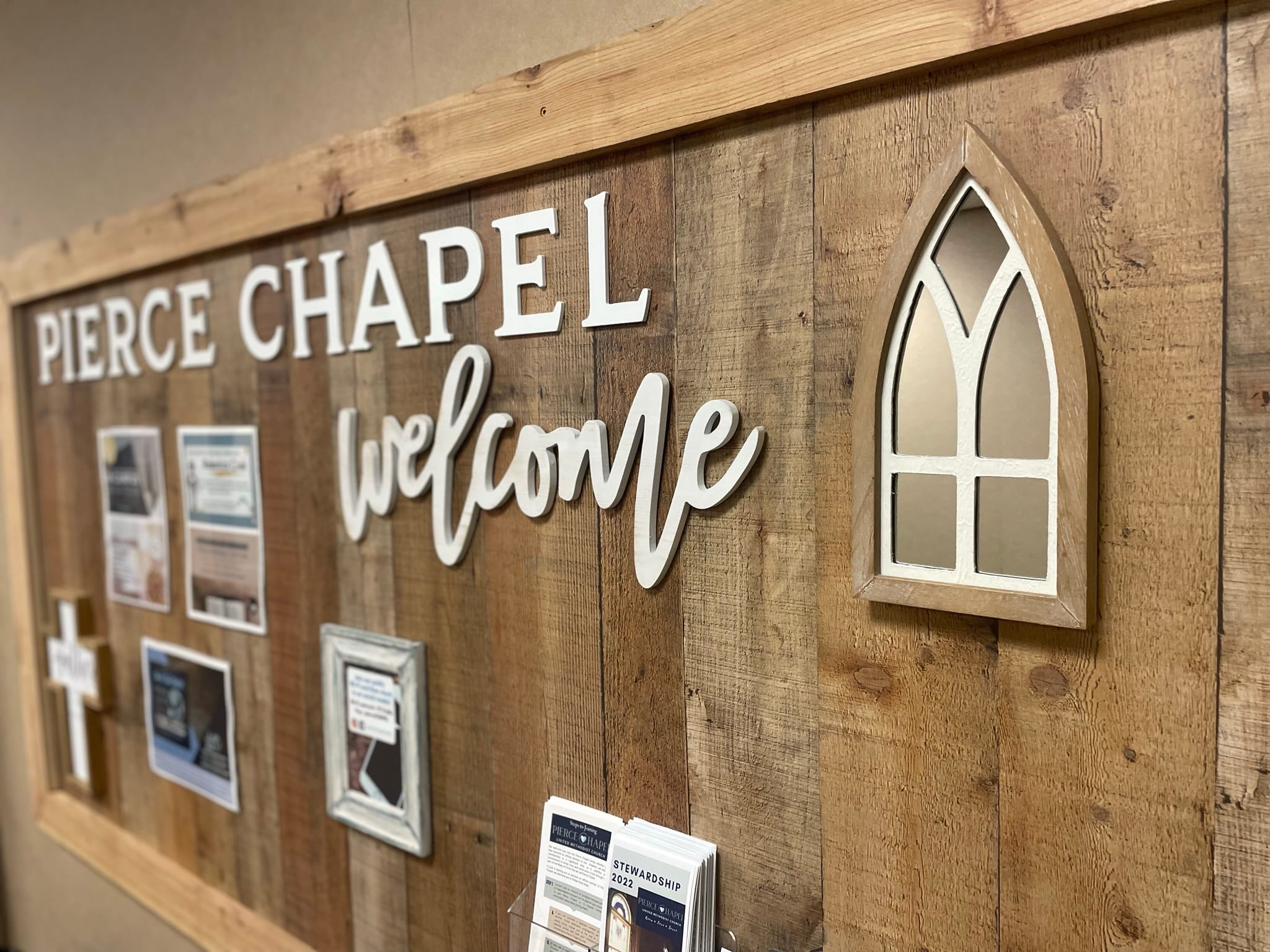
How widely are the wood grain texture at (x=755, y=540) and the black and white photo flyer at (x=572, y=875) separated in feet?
0.43

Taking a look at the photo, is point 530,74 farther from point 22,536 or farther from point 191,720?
point 22,536

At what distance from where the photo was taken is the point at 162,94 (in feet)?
4.97

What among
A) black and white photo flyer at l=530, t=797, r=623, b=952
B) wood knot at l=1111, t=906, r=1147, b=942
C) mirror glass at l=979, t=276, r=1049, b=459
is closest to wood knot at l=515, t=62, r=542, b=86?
mirror glass at l=979, t=276, r=1049, b=459

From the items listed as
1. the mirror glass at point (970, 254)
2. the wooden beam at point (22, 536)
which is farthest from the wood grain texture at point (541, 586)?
the wooden beam at point (22, 536)

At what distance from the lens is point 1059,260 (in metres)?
0.62

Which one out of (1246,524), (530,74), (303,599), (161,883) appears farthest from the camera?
(161,883)

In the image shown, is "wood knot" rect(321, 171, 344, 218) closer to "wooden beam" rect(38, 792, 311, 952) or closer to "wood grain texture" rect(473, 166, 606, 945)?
"wood grain texture" rect(473, 166, 606, 945)

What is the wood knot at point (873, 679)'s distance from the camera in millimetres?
741

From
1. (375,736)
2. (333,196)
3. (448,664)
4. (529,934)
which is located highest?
(333,196)

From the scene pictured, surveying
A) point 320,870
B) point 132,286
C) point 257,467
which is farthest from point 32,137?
point 320,870

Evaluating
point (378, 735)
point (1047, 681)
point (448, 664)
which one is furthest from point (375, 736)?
point (1047, 681)

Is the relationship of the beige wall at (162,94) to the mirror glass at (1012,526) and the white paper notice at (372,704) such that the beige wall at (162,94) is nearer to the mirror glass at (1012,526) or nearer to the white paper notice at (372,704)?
the mirror glass at (1012,526)

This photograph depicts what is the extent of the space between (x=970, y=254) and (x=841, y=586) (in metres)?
0.29

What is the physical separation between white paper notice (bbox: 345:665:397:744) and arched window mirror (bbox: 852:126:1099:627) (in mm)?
702
